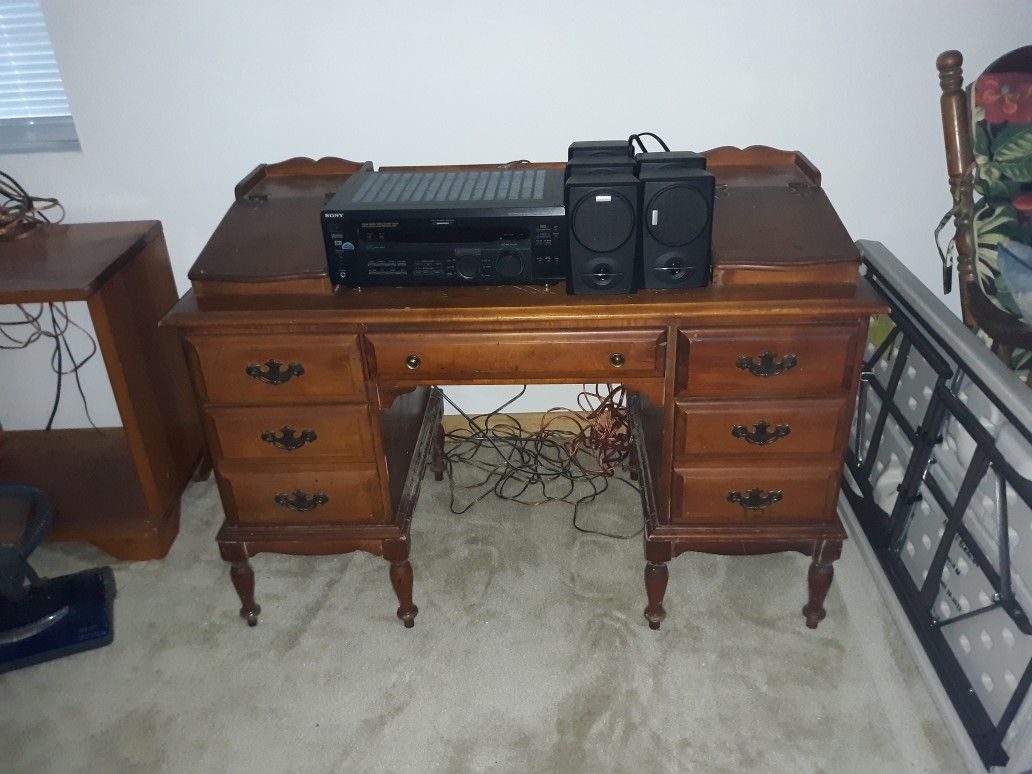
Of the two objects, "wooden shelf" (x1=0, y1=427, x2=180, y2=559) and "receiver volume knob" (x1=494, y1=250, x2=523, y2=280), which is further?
"wooden shelf" (x1=0, y1=427, x2=180, y2=559)

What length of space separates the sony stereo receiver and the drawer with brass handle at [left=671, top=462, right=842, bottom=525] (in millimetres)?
513

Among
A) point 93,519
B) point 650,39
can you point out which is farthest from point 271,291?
point 650,39

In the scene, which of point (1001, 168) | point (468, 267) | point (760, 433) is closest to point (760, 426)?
point (760, 433)

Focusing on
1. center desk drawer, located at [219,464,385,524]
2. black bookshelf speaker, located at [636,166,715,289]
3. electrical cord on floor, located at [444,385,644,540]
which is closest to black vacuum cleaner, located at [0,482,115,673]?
center desk drawer, located at [219,464,385,524]

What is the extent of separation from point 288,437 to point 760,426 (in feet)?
2.97

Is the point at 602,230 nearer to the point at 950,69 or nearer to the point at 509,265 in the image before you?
the point at 509,265

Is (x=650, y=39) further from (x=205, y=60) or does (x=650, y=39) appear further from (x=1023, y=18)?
(x=205, y=60)

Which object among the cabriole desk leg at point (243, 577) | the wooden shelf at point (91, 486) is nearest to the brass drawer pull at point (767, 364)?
→ the cabriole desk leg at point (243, 577)

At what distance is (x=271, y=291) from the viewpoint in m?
1.47

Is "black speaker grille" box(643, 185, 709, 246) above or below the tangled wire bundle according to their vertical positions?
above

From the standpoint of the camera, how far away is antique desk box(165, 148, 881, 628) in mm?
1408

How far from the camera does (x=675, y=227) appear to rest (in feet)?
4.49

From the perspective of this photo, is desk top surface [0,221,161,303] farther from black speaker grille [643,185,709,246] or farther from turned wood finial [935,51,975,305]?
turned wood finial [935,51,975,305]

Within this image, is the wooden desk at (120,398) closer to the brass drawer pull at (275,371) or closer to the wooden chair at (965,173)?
the brass drawer pull at (275,371)
